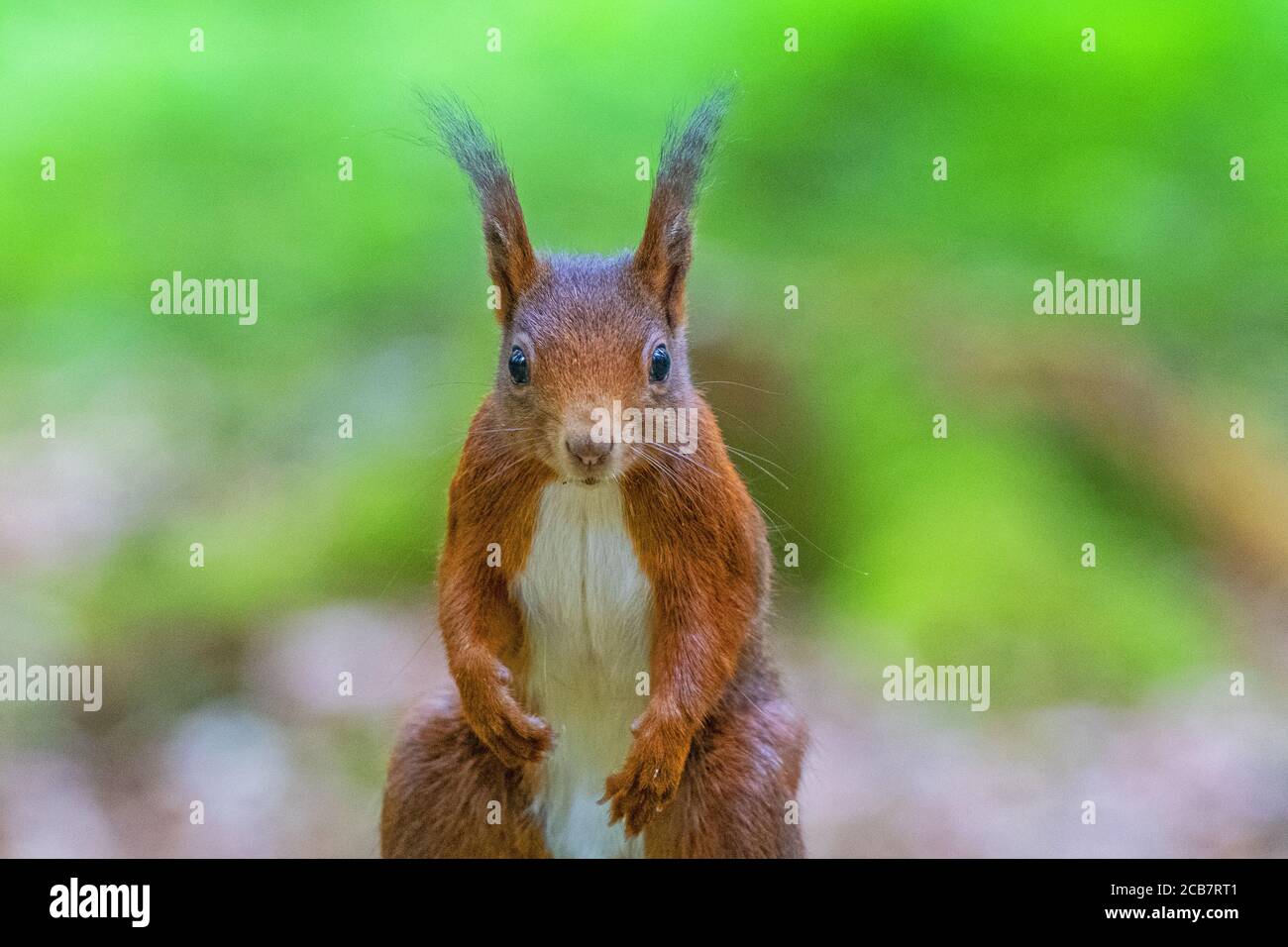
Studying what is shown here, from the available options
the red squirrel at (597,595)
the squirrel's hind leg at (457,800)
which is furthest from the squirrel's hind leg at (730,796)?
the squirrel's hind leg at (457,800)

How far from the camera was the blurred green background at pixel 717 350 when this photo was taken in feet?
8.68

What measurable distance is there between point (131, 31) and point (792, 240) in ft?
5.02

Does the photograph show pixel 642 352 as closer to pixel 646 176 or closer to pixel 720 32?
pixel 646 176

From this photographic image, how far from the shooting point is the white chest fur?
81.0 inches

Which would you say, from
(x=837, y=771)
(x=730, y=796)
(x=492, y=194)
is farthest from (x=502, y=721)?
(x=837, y=771)

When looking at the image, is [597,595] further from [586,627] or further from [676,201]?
[676,201]

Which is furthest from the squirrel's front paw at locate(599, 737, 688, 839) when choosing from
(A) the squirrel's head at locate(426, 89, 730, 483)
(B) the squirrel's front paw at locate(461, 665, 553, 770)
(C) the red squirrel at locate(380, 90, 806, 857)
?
(A) the squirrel's head at locate(426, 89, 730, 483)

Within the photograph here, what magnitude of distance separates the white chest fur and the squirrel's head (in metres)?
0.17

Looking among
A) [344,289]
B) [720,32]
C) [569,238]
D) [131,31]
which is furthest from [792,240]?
[131,31]

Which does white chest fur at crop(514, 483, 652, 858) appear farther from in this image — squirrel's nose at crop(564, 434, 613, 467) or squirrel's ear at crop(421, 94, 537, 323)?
squirrel's ear at crop(421, 94, 537, 323)

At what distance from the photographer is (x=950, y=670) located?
9.09ft

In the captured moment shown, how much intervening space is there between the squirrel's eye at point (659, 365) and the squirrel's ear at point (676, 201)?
57 mm
